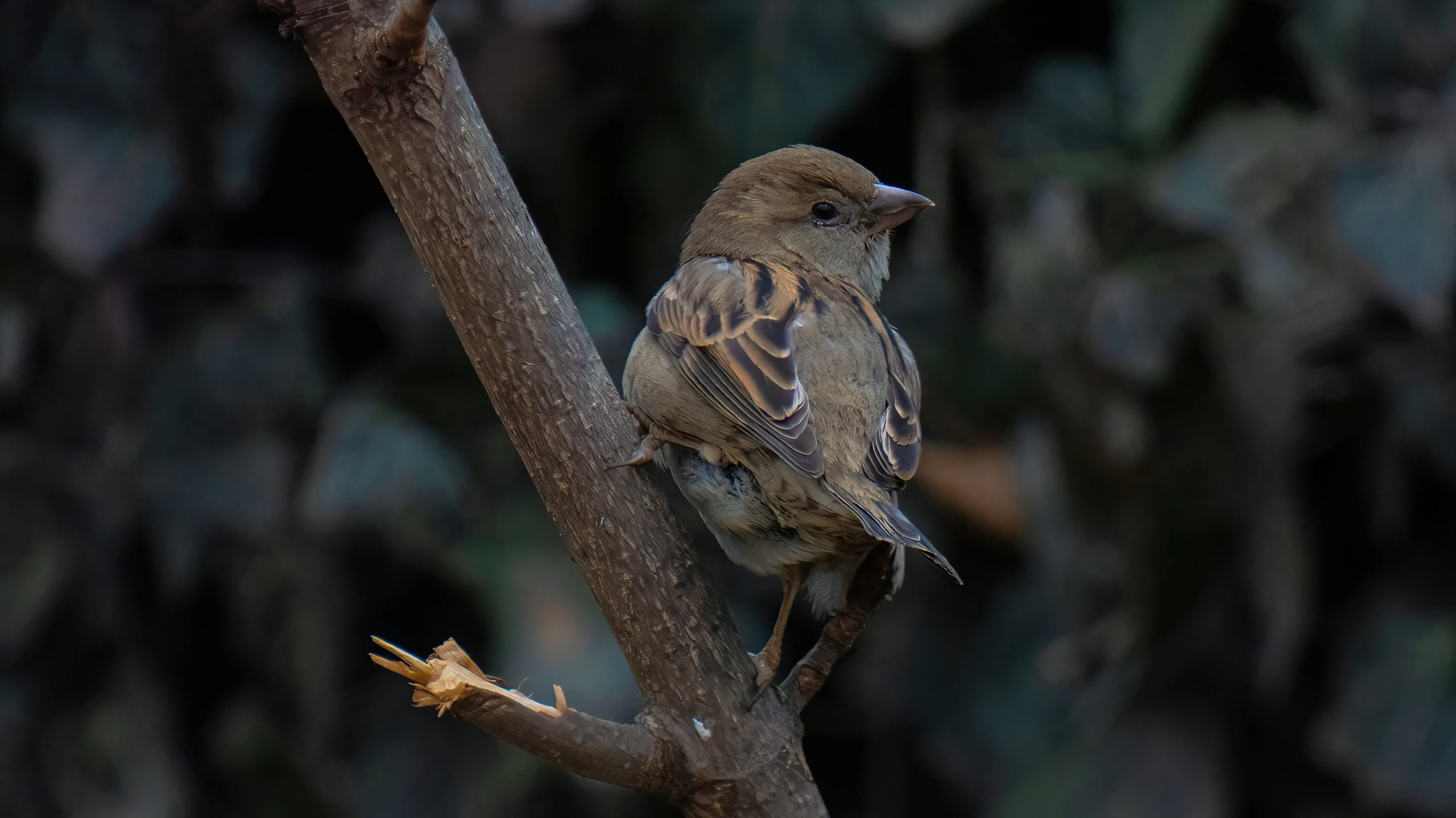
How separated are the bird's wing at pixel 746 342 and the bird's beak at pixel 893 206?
11.9 inches

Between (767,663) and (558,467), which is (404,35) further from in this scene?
(767,663)

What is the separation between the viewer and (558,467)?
1.86 m

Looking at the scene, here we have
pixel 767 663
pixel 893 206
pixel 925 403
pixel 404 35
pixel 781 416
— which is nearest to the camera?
pixel 404 35

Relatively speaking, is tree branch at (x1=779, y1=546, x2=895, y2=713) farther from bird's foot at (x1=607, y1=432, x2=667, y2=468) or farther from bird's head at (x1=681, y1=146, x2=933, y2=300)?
bird's head at (x1=681, y1=146, x2=933, y2=300)

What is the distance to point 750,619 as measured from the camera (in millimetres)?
3320

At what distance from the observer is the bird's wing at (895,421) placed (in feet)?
7.66

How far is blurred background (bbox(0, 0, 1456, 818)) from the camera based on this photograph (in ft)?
10.5

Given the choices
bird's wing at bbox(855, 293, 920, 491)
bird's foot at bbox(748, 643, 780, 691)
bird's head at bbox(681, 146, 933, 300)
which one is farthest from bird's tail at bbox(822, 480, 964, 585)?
bird's head at bbox(681, 146, 933, 300)

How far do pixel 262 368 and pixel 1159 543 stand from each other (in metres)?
2.16

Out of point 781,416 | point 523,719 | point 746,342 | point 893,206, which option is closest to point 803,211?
point 893,206

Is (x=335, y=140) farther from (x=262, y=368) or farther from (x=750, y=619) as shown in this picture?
(x=750, y=619)

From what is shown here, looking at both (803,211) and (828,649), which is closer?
(828,649)

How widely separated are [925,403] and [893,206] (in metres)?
0.94

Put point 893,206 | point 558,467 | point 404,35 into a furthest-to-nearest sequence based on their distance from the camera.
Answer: point 893,206 → point 558,467 → point 404,35
